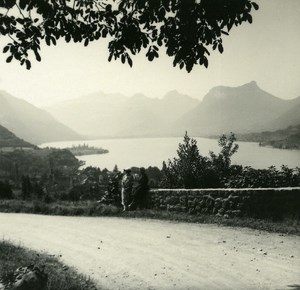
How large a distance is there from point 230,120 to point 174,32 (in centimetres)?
9952

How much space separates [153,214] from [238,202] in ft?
9.65

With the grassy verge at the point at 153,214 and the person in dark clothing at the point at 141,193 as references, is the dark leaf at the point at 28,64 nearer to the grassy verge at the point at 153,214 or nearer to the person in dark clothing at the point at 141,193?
the grassy verge at the point at 153,214

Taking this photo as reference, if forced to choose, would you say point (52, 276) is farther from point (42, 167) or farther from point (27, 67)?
point (42, 167)

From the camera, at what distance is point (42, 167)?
10962 cm

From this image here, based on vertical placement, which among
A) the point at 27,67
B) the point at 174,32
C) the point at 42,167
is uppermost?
the point at 174,32

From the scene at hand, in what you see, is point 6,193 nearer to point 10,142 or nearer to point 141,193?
point 141,193

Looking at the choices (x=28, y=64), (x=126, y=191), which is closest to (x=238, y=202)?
(x=126, y=191)

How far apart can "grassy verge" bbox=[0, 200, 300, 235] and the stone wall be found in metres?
0.25

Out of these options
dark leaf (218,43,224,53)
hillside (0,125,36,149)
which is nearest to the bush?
dark leaf (218,43,224,53)

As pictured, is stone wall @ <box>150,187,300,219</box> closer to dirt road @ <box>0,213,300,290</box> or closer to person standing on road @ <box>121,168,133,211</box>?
dirt road @ <box>0,213,300,290</box>

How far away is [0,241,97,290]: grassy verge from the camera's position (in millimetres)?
6059

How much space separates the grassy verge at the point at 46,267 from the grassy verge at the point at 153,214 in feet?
14.9

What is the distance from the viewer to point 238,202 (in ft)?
36.0

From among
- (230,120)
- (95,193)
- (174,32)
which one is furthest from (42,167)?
(174,32)
